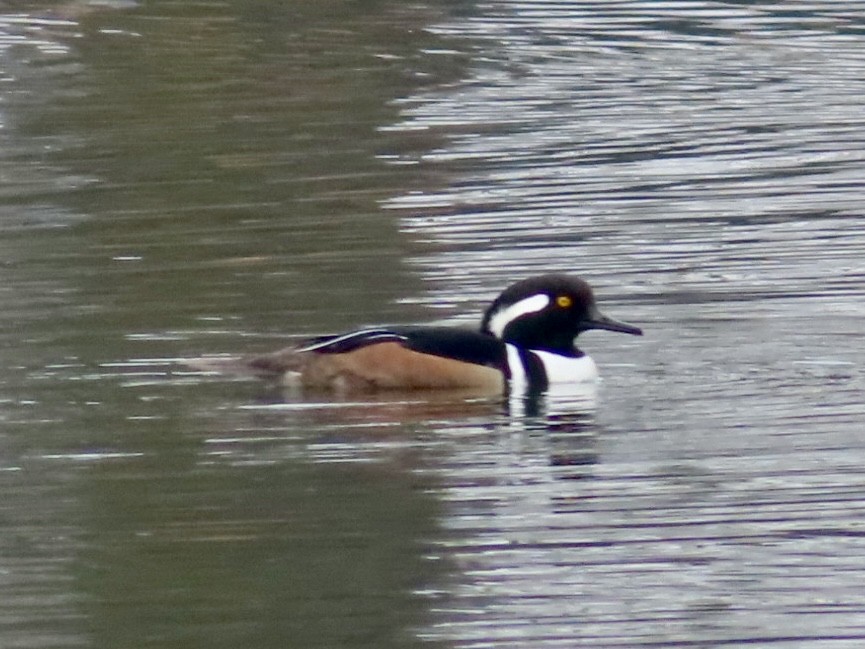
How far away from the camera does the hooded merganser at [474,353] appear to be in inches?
452

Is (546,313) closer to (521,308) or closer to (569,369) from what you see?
Answer: (521,308)

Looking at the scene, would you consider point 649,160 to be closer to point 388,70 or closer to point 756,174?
point 756,174

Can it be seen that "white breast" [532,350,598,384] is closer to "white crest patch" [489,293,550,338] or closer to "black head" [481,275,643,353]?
"black head" [481,275,643,353]

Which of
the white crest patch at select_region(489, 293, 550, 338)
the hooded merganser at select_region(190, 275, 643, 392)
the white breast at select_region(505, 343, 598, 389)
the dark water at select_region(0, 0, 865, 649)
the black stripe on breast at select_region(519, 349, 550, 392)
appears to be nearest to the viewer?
the dark water at select_region(0, 0, 865, 649)

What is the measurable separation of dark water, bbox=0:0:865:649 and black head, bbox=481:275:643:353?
1.05 feet

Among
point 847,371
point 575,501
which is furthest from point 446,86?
point 575,501

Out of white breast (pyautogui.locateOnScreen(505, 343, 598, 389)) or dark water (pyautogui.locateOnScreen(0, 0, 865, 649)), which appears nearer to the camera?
dark water (pyautogui.locateOnScreen(0, 0, 865, 649))

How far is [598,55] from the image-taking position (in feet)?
72.1

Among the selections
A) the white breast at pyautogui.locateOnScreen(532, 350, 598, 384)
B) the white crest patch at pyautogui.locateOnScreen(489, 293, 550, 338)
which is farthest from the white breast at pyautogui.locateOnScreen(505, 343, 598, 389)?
the white crest patch at pyautogui.locateOnScreen(489, 293, 550, 338)

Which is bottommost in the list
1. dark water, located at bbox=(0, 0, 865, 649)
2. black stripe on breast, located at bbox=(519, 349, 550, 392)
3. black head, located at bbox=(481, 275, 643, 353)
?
black stripe on breast, located at bbox=(519, 349, 550, 392)

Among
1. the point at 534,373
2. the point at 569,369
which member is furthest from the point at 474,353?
the point at 569,369

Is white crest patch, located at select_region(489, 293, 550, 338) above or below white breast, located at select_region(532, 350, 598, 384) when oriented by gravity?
above

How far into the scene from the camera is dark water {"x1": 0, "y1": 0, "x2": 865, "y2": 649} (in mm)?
8531

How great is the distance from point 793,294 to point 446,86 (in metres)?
8.03
